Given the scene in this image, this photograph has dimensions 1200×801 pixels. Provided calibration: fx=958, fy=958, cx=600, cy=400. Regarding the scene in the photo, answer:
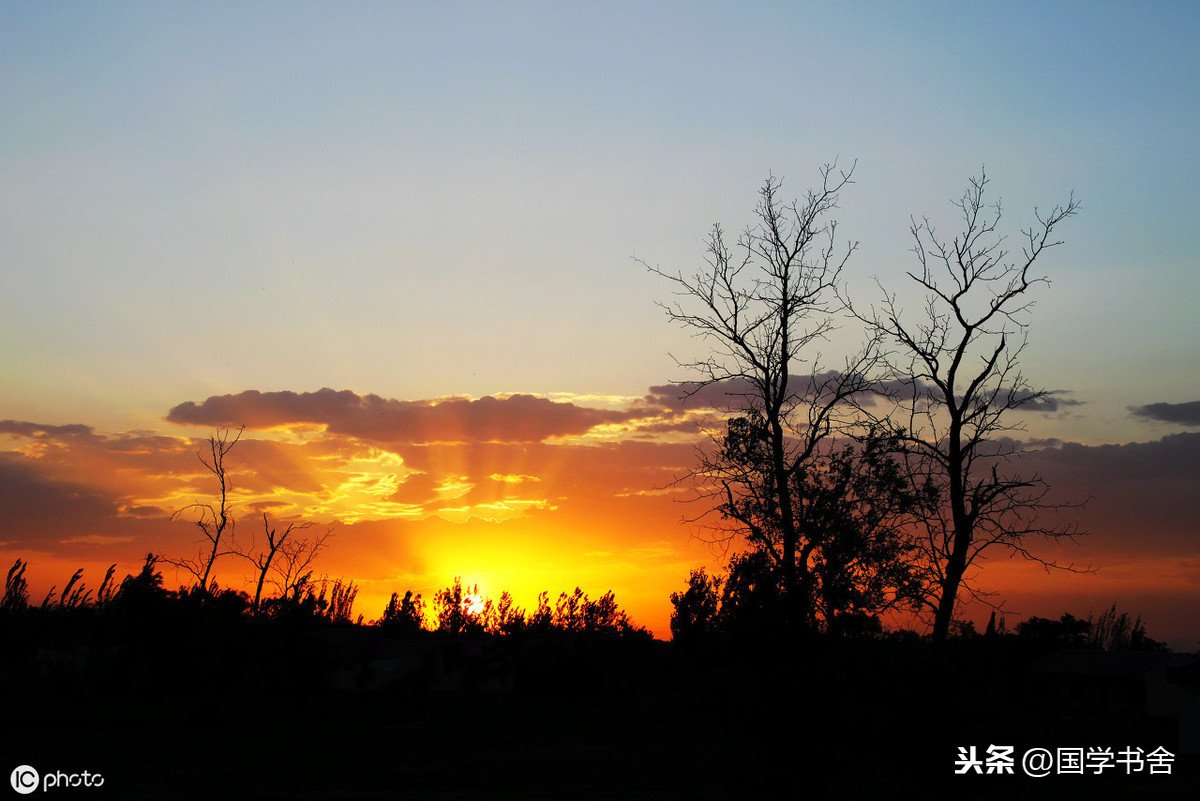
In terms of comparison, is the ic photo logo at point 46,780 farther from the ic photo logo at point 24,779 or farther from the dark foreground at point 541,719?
the dark foreground at point 541,719

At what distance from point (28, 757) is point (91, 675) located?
21530 mm

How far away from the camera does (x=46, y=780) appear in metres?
22.0

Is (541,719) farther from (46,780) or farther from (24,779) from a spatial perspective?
(24,779)

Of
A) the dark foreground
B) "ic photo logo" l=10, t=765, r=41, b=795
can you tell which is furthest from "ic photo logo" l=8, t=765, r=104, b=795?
the dark foreground

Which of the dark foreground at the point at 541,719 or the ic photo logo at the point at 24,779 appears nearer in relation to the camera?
the dark foreground at the point at 541,719

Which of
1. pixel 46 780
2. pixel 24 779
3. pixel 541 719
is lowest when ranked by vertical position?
pixel 541 719

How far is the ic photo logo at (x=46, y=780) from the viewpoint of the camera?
21.0m

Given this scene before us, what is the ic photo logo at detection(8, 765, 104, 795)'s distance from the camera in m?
21.0

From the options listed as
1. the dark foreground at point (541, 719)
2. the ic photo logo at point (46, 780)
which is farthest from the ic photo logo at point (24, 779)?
the dark foreground at point (541, 719)

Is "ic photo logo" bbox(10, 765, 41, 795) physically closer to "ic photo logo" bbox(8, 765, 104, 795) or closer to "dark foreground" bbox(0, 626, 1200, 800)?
"ic photo logo" bbox(8, 765, 104, 795)

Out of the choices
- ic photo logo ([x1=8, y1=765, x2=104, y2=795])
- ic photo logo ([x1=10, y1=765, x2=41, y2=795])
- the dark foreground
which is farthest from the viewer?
ic photo logo ([x1=8, y1=765, x2=104, y2=795])

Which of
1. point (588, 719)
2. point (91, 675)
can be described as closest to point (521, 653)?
point (588, 719)

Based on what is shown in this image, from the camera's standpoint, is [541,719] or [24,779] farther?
[541,719]

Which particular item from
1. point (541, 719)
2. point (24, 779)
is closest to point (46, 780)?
point (24, 779)
